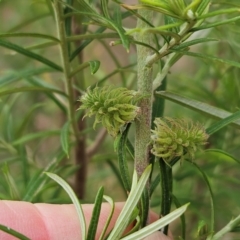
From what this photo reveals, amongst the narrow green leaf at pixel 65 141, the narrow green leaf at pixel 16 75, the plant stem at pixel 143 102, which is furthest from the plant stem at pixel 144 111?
the narrow green leaf at pixel 16 75

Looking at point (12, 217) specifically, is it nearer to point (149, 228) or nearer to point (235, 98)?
point (149, 228)

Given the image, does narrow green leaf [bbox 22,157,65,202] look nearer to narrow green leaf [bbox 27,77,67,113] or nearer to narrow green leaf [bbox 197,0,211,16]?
narrow green leaf [bbox 27,77,67,113]

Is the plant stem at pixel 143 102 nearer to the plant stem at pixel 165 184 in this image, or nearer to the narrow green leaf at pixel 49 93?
the plant stem at pixel 165 184

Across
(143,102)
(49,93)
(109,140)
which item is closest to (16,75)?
(49,93)

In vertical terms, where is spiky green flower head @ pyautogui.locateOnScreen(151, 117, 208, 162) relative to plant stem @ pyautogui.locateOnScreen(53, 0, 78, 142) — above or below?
below

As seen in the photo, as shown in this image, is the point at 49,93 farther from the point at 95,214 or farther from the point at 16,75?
the point at 95,214

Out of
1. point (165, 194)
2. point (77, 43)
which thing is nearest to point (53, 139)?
point (77, 43)

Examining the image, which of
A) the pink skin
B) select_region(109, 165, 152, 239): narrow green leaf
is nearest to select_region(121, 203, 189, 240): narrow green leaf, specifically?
select_region(109, 165, 152, 239): narrow green leaf
